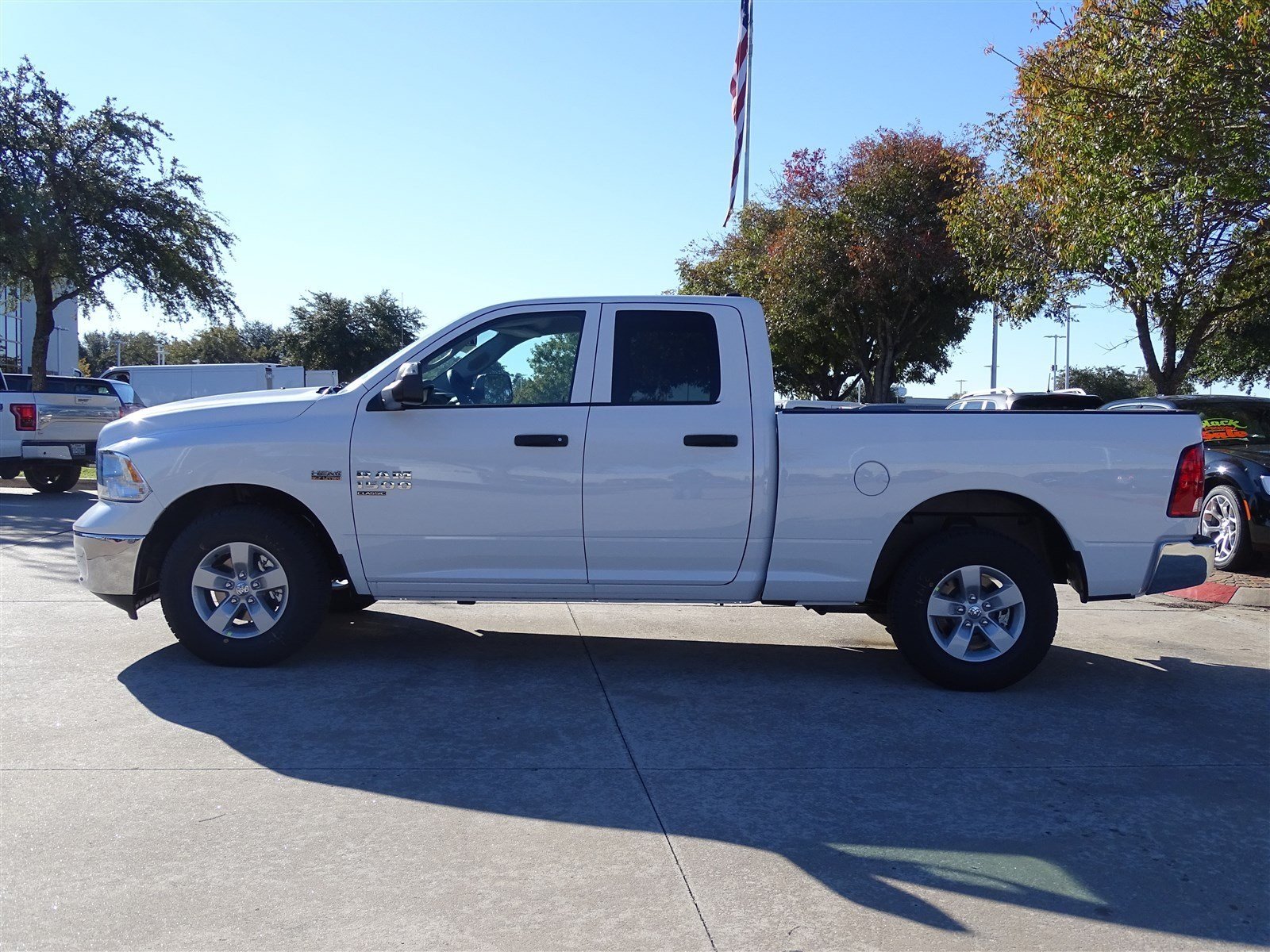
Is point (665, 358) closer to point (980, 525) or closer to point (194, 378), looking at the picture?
point (980, 525)

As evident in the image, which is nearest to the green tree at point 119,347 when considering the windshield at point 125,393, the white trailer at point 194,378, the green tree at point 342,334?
the green tree at point 342,334

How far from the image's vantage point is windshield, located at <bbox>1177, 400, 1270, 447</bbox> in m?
10.7

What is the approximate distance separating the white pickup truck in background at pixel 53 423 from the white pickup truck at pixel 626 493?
9.92m

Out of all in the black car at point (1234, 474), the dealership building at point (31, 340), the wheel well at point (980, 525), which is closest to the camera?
the wheel well at point (980, 525)

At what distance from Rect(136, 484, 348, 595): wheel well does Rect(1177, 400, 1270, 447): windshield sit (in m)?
8.30

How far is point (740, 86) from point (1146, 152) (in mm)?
14970

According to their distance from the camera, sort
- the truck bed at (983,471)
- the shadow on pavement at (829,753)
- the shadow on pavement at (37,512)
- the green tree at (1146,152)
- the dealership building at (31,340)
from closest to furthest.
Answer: the shadow on pavement at (829,753)
the truck bed at (983,471)
the green tree at (1146,152)
the shadow on pavement at (37,512)
the dealership building at (31,340)

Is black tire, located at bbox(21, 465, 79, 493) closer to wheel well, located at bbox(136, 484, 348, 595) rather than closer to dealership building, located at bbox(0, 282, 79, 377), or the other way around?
wheel well, located at bbox(136, 484, 348, 595)

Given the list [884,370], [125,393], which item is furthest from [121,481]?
[884,370]

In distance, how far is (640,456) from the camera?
5.84 meters

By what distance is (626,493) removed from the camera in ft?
19.2

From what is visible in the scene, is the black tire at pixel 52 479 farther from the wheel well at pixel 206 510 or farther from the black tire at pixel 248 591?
the black tire at pixel 248 591

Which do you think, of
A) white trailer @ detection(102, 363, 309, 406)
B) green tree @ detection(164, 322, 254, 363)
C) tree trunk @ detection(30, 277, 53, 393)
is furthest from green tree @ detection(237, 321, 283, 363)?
tree trunk @ detection(30, 277, 53, 393)

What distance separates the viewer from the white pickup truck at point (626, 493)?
583 centimetres
